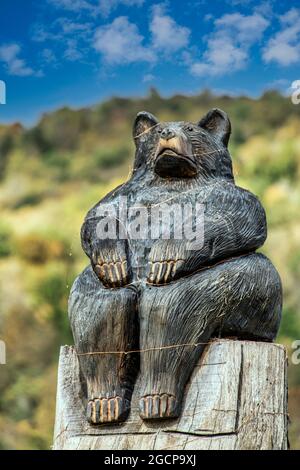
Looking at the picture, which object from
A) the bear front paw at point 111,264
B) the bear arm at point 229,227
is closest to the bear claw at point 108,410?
the bear front paw at point 111,264

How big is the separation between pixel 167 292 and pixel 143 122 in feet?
4.55

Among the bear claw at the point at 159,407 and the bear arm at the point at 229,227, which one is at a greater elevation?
the bear arm at the point at 229,227

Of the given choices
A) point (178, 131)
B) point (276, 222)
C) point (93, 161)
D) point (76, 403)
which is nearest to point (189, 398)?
point (76, 403)

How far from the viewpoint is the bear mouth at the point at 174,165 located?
21.3 ft

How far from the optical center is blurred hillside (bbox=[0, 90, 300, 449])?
2038cm

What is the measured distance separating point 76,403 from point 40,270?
1612 centimetres

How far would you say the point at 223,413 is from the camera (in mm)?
5738

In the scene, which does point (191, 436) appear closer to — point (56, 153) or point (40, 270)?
point (40, 270)

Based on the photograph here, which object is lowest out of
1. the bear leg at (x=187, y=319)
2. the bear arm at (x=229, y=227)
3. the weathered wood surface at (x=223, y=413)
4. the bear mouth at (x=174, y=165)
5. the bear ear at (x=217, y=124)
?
the weathered wood surface at (x=223, y=413)

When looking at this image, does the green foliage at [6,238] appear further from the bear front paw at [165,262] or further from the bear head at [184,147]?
the bear front paw at [165,262]

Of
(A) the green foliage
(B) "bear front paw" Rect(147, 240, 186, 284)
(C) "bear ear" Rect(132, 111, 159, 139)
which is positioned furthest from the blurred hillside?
(B) "bear front paw" Rect(147, 240, 186, 284)

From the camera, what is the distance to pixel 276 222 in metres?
21.2

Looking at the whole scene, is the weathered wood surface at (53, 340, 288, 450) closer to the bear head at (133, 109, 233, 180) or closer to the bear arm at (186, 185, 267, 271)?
the bear arm at (186, 185, 267, 271)

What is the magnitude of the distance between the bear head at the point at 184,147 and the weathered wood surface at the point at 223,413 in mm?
1149
